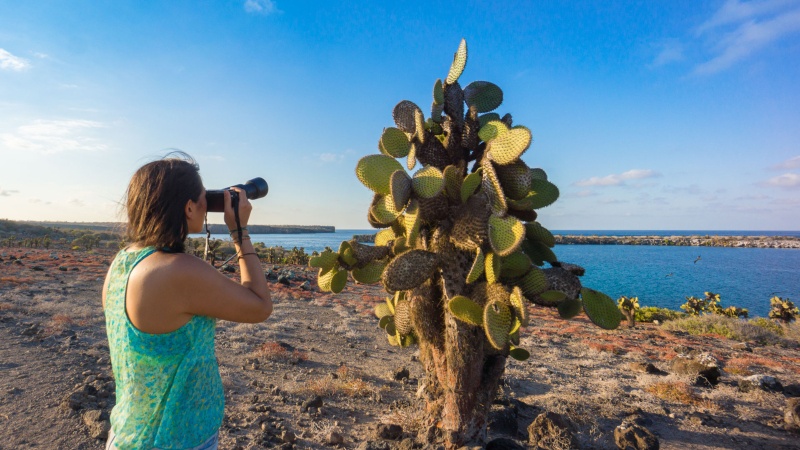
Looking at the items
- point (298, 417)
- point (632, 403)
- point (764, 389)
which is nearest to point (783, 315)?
point (764, 389)

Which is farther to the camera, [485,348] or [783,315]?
[783,315]

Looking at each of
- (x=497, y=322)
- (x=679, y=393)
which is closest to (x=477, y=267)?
(x=497, y=322)

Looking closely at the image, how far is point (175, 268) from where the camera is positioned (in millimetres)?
1371

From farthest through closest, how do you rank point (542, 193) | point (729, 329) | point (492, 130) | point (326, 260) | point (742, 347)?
1. point (729, 329)
2. point (742, 347)
3. point (542, 193)
4. point (326, 260)
5. point (492, 130)

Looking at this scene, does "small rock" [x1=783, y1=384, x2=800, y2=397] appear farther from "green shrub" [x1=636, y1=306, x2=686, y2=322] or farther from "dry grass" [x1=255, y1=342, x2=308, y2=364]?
"green shrub" [x1=636, y1=306, x2=686, y2=322]

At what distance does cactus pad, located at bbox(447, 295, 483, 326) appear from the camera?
3043 mm

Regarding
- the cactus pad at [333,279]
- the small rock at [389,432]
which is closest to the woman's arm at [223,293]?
the cactus pad at [333,279]

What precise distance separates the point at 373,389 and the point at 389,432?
1297 millimetres

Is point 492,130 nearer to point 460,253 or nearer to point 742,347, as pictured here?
point 460,253

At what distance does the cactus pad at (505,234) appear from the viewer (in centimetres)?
288

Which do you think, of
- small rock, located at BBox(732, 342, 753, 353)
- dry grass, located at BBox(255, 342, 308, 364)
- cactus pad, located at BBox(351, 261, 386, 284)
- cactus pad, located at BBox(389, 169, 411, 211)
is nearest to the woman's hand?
cactus pad, located at BBox(389, 169, 411, 211)

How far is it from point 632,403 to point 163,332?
5551mm

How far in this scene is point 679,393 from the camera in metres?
5.38

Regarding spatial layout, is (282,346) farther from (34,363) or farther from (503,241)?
(503,241)
